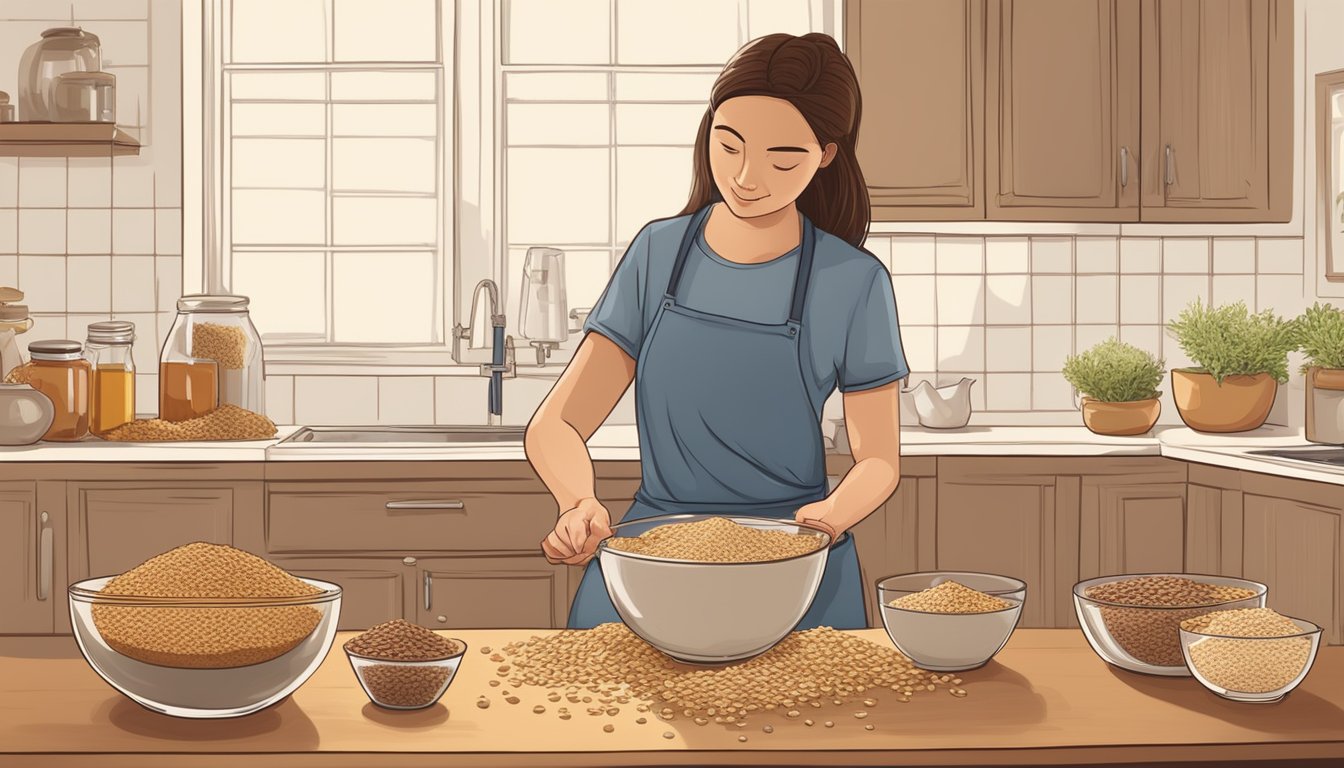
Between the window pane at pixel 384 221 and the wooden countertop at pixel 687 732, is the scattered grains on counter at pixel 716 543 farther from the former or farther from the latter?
the window pane at pixel 384 221

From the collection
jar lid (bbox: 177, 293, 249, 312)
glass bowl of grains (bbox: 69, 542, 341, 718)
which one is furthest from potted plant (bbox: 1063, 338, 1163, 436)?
glass bowl of grains (bbox: 69, 542, 341, 718)

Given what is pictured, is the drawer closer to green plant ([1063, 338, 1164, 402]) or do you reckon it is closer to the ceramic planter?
green plant ([1063, 338, 1164, 402])

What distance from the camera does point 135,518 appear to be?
296 centimetres

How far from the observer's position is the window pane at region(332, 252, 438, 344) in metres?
3.72

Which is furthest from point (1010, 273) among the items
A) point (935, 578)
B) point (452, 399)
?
point (935, 578)

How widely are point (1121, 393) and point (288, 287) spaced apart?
7.71ft

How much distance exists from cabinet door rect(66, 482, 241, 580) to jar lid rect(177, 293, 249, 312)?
21.3 inches

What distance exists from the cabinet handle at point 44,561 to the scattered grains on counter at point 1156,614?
95.9 inches

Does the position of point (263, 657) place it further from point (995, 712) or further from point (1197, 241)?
point (1197, 241)

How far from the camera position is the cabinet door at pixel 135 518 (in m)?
2.95

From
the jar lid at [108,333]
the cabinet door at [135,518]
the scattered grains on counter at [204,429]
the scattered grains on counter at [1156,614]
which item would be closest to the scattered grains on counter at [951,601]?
the scattered grains on counter at [1156,614]

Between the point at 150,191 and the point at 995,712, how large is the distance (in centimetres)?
307

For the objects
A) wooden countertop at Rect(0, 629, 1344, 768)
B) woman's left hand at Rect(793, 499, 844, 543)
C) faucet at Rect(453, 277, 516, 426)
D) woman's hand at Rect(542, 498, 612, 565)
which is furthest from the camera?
faucet at Rect(453, 277, 516, 426)

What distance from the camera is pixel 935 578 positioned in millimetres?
1500
